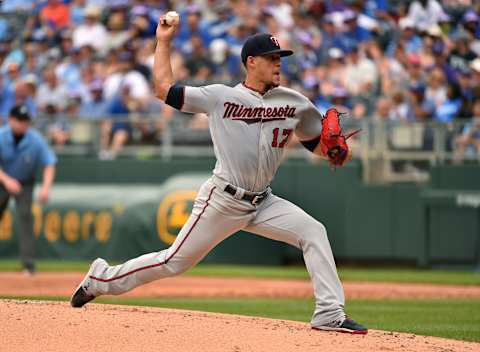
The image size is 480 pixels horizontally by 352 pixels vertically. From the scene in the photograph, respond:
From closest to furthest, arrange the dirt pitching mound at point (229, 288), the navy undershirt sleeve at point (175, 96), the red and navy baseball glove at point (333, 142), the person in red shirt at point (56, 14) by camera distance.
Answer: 1. the navy undershirt sleeve at point (175, 96)
2. the red and navy baseball glove at point (333, 142)
3. the dirt pitching mound at point (229, 288)
4. the person in red shirt at point (56, 14)

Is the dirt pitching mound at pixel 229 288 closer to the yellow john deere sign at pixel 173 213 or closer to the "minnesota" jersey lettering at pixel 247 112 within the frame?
the yellow john deere sign at pixel 173 213

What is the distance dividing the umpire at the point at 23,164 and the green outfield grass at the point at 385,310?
9.34 ft

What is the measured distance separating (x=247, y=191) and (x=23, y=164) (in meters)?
7.12

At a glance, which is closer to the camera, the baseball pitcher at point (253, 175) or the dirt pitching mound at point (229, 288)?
the baseball pitcher at point (253, 175)

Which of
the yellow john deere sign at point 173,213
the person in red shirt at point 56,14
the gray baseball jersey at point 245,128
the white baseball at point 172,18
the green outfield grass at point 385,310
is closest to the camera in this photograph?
the white baseball at point 172,18

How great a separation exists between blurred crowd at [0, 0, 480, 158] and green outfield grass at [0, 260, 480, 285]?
74.5 inches

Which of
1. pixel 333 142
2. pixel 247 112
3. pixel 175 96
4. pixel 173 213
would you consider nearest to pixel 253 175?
pixel 247 112

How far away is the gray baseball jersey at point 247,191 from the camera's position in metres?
7.07

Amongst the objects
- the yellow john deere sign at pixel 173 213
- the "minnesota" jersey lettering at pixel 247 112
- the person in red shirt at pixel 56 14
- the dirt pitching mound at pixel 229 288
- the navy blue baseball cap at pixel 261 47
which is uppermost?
the person in red shirt at pixel 56 14

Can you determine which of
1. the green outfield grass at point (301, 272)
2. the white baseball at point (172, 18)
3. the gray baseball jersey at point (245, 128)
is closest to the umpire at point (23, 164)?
the green outfield grass at point (301, 272)

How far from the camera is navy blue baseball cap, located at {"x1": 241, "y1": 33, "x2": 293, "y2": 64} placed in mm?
7090

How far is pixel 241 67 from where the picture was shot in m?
17.8

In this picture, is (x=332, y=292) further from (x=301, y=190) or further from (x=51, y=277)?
(x=301, y=190)

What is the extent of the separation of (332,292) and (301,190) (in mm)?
9323
